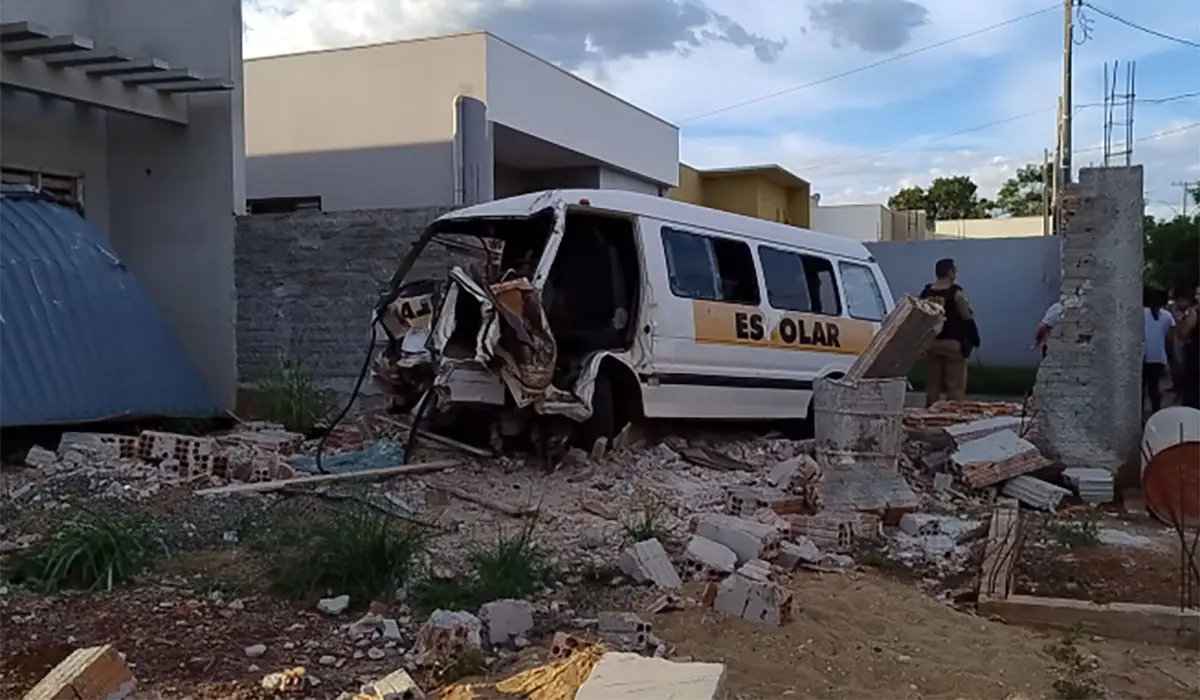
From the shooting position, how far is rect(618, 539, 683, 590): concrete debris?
17.7ft

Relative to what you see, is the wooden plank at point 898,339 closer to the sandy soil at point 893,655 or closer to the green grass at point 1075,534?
the green grass at point 1075,534

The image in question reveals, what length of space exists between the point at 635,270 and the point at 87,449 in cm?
453

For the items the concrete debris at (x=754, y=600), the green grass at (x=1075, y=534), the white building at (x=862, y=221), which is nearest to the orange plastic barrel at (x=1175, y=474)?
the green grass at (x=1075, y=534)

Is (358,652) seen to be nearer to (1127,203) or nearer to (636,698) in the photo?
(636,698)

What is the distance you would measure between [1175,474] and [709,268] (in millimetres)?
3657

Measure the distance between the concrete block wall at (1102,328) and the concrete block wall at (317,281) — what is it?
5.79m

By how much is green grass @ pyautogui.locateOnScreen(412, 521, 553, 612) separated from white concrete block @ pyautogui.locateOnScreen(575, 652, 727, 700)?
5.48 ft

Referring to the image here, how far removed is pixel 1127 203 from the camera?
8.44m

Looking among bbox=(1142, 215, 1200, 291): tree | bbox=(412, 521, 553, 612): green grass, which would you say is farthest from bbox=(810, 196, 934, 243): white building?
bbox=(412, 521, 553, 612): green grass

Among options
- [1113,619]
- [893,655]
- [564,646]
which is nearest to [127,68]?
[564,646]

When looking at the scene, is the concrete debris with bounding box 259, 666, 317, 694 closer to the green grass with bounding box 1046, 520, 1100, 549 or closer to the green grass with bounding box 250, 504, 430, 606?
the green grass with bounding box 250, 504, 430, 606

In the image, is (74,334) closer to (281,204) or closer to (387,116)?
(387,116)

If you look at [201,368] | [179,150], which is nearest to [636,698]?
[201,368]

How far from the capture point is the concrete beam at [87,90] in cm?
1069
